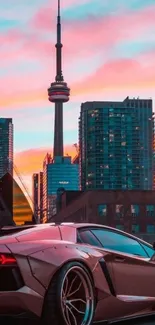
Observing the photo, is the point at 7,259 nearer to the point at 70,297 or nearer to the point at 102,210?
the point at 70,297

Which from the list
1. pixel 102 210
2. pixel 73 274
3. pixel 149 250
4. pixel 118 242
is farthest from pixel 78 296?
pixel 102 210

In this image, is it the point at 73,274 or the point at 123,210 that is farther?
the point at 123,210

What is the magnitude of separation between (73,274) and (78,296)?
214 millimetres

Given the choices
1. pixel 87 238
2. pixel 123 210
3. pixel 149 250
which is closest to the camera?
pixel 87 238

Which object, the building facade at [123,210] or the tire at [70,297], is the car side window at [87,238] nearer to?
the tire at [70,297]

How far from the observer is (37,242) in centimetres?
634

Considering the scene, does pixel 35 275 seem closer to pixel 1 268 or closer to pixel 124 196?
pixel 1 268

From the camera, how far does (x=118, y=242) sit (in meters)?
7.49

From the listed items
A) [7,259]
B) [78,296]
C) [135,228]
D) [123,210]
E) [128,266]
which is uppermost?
[7,259]

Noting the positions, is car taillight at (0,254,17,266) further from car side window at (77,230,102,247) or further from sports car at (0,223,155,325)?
car side window at (77,230,102,247)

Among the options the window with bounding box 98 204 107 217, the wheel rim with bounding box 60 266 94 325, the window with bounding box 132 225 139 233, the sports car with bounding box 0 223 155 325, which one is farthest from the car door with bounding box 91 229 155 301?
the window with bounding box 132 225 139 233

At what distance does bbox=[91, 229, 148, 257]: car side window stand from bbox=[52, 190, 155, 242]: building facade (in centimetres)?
10878

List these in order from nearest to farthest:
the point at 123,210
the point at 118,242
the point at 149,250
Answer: the point at 118,242
the point at 149,250
the point at 123,210

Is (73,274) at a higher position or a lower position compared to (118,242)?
lower
